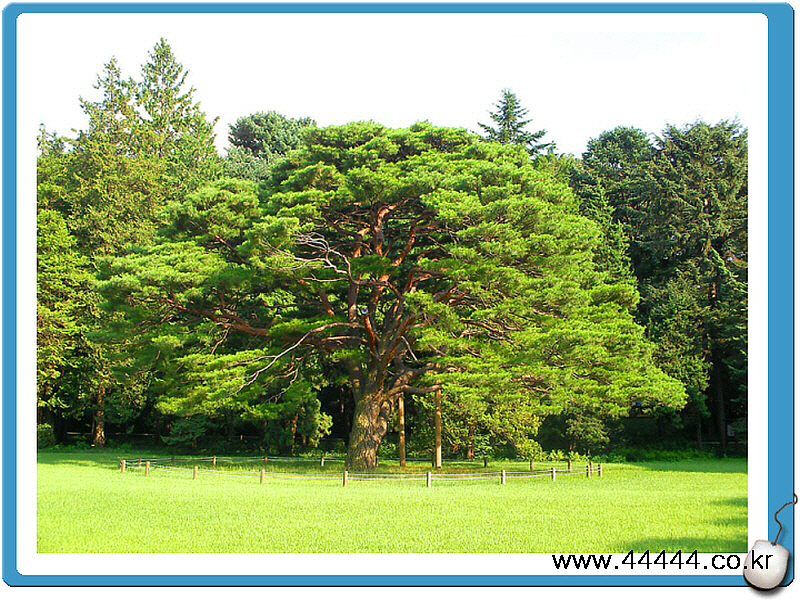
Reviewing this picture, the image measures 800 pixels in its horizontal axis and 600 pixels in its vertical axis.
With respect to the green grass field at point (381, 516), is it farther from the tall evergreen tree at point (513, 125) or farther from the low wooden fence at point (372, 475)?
the tall evergreen tree at point (513, 125)

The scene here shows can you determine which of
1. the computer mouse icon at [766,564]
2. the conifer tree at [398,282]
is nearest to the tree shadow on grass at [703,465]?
the conifer tree at [398,282]

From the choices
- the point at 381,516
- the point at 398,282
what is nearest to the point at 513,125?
the point at 398,282

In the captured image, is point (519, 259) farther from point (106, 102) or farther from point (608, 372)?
point (106, 102)

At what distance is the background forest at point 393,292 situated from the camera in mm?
14703

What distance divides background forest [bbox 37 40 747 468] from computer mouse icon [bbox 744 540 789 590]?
21.6ft

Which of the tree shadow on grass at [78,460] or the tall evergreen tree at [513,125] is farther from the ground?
the tall evergreen tree at [513,125]

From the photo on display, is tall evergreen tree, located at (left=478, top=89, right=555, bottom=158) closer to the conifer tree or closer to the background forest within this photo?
the background forest

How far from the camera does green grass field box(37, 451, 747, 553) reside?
799cm
